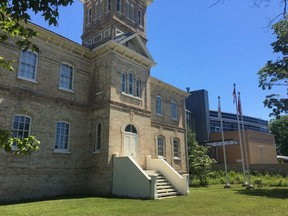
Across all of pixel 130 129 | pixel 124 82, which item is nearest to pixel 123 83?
pixel 124 82

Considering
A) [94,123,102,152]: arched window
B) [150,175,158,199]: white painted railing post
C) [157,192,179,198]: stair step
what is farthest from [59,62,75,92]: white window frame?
[157,192,179,198]: stair step

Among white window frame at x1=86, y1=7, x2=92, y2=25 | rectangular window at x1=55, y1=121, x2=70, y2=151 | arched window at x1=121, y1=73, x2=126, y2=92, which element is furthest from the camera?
white window frame at x1=86, y1=7, x2=92, y2=25

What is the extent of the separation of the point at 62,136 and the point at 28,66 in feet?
15.9

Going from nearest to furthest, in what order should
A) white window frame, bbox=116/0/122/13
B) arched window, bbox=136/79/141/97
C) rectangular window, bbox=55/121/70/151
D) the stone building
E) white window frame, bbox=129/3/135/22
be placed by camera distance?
the stone building, rectangular window, bbox=55/121/70/151, arched window, bbox=136/79/141/97, white window frame, bbox=116/0/122/13, white window frame, bbox=129/3/135/22

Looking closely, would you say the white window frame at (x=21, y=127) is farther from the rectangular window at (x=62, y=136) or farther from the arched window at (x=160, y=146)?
the arched window at (x=160, y=146)

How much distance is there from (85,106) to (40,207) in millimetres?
8727

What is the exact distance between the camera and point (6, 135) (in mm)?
3676

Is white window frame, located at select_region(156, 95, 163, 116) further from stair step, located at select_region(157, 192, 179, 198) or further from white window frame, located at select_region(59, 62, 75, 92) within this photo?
stair step, located at select_region(157, 192, 179, 198)

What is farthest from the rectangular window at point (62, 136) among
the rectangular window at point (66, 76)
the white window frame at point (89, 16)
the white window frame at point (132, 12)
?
the white window frame at point (132, 12)

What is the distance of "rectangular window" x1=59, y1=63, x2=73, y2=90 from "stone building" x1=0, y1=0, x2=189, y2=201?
68 millimetres

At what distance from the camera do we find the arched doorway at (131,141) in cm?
1886

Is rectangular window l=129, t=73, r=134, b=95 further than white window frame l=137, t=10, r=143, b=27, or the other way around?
white window frame l=137, t=10, r=143, b=27

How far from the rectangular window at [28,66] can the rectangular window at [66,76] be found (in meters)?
1.95

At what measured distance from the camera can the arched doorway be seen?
18859mm
